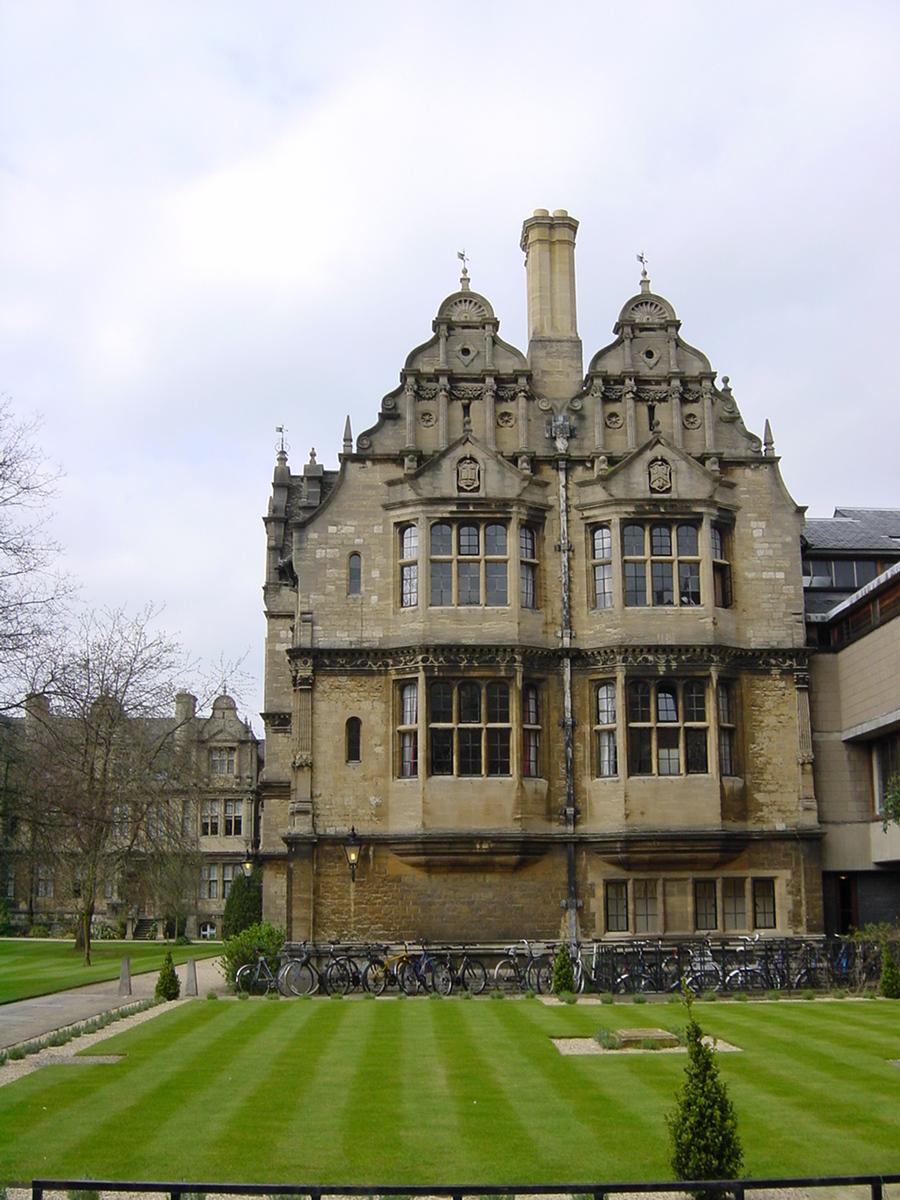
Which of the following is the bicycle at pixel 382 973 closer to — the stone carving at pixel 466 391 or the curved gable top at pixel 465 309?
the stone carving at pixel 466 391

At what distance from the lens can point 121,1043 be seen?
20109mm

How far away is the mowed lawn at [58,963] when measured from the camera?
108 ft

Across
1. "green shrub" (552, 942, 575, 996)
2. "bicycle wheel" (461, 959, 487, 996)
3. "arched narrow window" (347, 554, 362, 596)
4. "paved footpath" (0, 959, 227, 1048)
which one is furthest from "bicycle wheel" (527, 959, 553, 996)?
"arched narrow window" (347, 554, 362, 596)

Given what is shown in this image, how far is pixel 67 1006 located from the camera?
1069 inches

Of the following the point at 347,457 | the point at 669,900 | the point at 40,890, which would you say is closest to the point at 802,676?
the point at 669,900

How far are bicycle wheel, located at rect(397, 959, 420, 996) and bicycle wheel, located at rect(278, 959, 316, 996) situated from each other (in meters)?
2.01

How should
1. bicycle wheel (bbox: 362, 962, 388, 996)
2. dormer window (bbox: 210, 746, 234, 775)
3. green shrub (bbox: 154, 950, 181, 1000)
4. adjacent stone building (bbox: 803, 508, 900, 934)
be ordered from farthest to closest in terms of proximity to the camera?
dormer window (bbox: 210, 746, 234, 775) < adjacent stone building (bbox: 803, 508, 900, 934) < bicycle wheel (bbox: 362, 962, 388, 996) < green shrub (bbox: 154, 950, 181, 1000)

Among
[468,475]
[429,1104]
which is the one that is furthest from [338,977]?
[429,1104]

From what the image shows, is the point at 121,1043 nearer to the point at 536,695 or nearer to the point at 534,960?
the point at 534,960

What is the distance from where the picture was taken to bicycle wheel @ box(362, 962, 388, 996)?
2875cm

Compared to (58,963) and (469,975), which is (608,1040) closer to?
(469,975)

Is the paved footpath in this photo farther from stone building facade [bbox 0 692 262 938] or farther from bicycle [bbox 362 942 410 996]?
stone building facade [bbox 0 692 262 938]

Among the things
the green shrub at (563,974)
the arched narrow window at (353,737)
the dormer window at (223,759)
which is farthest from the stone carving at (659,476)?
the dormer window at (223,759)

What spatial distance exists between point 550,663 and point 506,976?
7755mm
